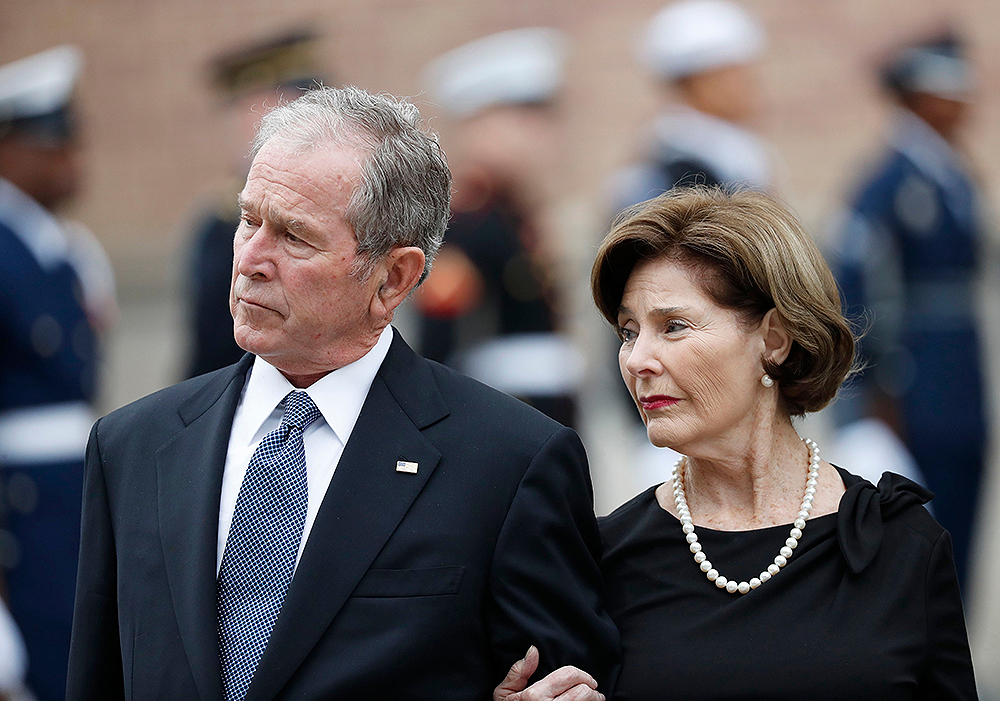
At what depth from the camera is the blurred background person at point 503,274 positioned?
5473 mm

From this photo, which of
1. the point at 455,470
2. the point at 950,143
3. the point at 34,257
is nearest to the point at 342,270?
the point at 455,470

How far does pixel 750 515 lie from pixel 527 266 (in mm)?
3282

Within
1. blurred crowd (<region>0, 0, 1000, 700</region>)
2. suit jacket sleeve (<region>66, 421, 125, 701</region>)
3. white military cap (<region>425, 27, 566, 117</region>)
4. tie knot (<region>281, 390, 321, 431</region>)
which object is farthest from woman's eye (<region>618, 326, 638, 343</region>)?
white military cap (<region>425, 27, 566, 117</region>)

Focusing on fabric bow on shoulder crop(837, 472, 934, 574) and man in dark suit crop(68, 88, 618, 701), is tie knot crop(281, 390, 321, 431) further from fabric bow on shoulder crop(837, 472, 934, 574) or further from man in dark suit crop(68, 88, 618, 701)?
fabric bow on shoulder crop(837, 472, 934, 574)

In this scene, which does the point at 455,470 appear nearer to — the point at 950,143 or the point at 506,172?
A: the point at 506,172

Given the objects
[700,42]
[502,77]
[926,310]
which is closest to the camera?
[926,310]

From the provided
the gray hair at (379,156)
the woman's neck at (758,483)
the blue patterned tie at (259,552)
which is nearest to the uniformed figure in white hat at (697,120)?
the woman's neck at (758,483)

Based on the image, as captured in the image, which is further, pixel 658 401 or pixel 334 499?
pixel 658 401

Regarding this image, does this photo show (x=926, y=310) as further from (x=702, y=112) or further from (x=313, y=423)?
(x=313, y=423)

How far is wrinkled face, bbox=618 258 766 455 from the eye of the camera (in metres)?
2.30

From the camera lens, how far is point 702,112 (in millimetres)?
5562

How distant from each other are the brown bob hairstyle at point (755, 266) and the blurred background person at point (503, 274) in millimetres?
3036

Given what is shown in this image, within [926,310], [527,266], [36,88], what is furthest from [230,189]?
[926,310]

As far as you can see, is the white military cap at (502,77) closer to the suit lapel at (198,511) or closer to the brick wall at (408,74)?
the brick wall at (408,74)
